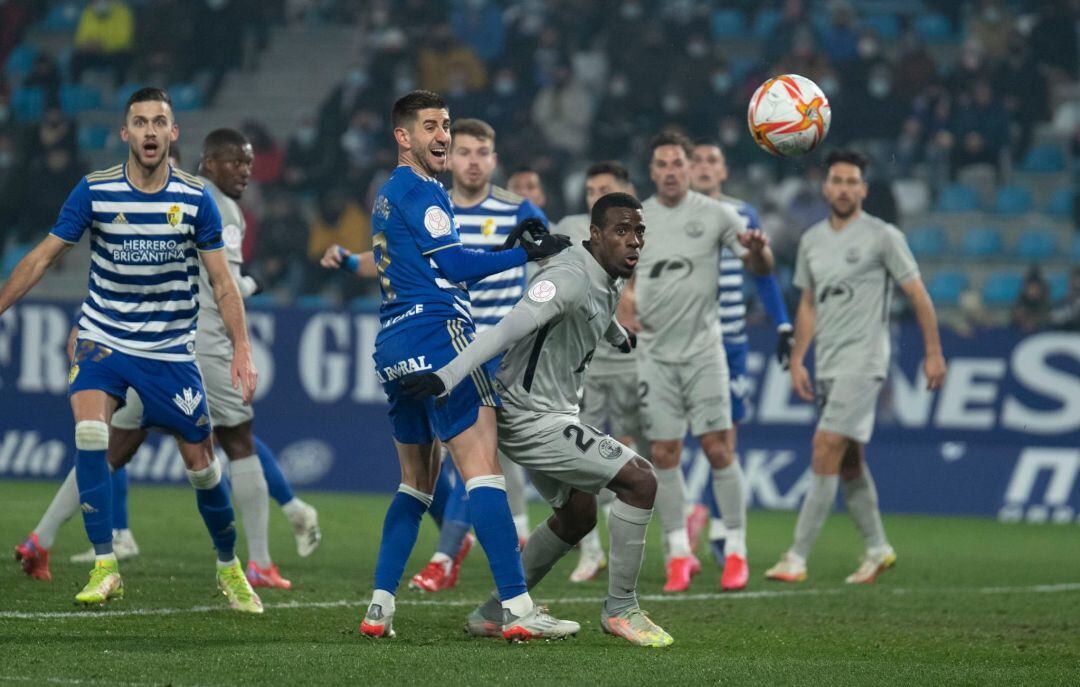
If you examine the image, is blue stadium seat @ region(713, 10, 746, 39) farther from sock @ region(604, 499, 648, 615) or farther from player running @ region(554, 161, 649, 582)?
sock @ region(604, 499, 648, 615)

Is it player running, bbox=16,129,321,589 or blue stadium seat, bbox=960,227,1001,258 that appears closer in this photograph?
player running, bbox=16,129,321,589

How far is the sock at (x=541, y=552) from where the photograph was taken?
6844mm

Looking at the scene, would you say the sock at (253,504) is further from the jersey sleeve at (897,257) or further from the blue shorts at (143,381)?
the jersey sleeve at (897,257)

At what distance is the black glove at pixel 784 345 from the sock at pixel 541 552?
350 cm

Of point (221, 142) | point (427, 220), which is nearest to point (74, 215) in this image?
point (427, 220)

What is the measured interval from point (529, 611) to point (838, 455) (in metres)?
3.88

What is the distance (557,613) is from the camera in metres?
7.77

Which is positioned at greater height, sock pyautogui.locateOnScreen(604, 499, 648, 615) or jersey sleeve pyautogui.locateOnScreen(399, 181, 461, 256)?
jersey sleeve pyautogui.locateOnScreen(399, 181, 461, 256)

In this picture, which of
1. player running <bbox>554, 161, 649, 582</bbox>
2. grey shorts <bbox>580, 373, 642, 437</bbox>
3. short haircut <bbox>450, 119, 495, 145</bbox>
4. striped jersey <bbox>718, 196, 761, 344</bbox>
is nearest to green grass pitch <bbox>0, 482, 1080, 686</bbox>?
player running <bbox>554, 161, 649, 582</bbox>

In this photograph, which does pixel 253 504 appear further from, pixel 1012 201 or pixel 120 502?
pixel 1012 201

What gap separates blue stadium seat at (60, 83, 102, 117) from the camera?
2206cm

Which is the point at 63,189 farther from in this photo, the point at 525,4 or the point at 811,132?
the point at 811,132

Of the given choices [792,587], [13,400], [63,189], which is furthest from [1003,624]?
[63,189]

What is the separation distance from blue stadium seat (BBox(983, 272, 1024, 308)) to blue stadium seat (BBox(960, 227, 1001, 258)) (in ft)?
1.33
